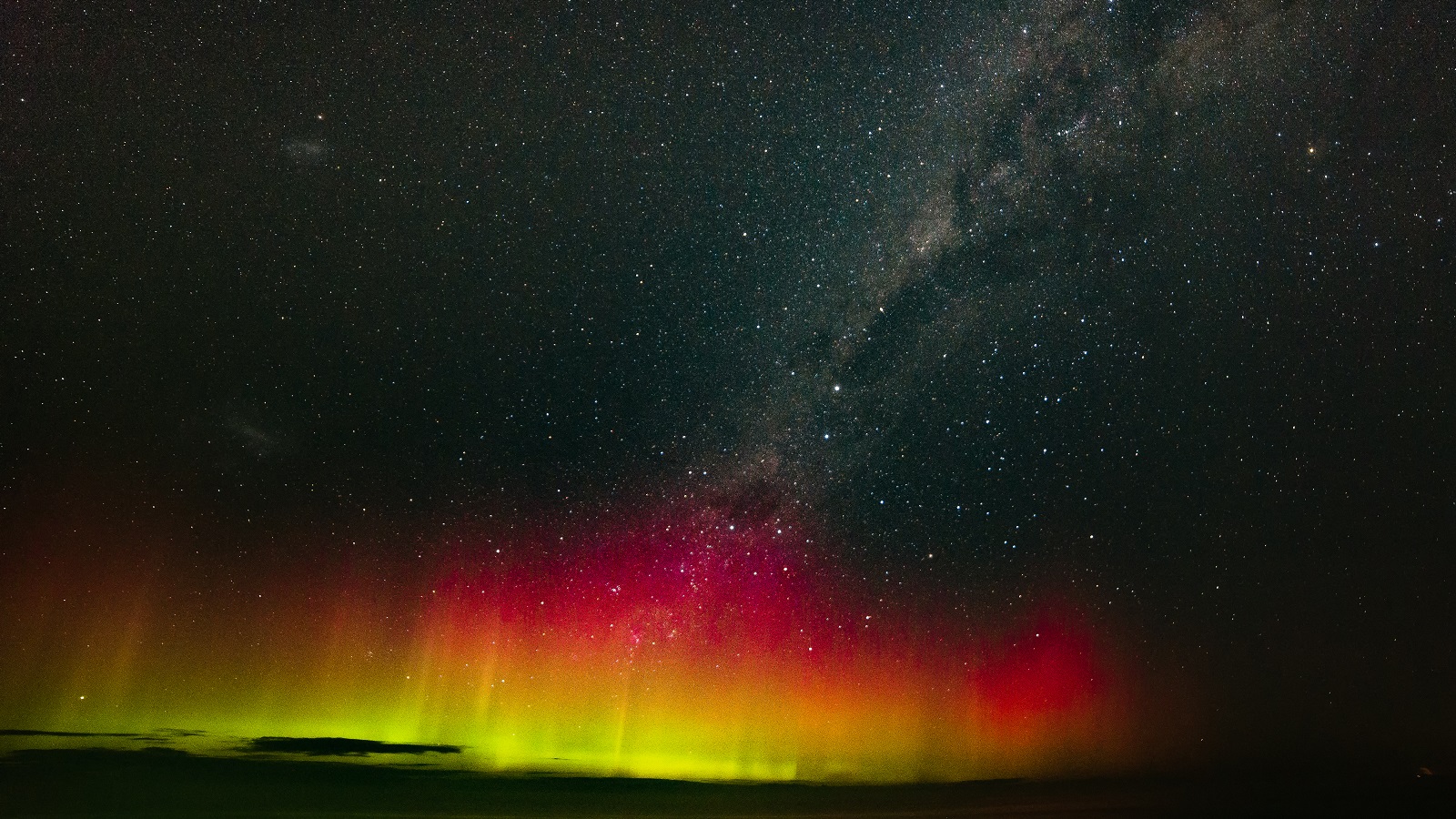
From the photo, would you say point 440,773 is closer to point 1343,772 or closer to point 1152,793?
point 1152,793

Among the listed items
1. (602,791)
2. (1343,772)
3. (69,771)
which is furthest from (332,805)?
(1343,772)

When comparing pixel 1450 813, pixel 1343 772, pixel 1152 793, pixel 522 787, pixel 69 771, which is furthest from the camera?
pixel 1343 772

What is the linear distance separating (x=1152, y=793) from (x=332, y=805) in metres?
25.5

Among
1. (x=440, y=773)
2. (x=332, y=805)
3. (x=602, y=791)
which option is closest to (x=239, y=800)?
(x=332, y=805)

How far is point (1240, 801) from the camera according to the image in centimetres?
2409

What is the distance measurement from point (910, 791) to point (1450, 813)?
1645 centimetres

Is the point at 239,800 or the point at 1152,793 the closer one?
the point at 239,800

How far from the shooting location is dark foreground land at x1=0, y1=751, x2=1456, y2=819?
19797 mm

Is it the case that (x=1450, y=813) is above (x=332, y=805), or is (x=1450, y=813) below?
above

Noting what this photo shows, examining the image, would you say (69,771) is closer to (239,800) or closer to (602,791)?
(239,800)

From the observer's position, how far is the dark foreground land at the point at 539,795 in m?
19.8

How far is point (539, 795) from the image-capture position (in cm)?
2816

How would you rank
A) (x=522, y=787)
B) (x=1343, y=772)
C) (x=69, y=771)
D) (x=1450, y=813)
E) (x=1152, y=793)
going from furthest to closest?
(x=1343, y=772), (x=522, y=787), (x=1152, y=793), (x=69, y=771), (x=1450, y=813)

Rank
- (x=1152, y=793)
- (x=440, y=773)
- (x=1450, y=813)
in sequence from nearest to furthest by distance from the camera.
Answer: (x=1450, y=813) → (x=1152, y=793) → (x=440, y=773)
